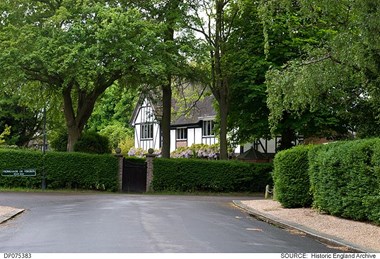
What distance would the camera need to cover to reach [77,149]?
34.8 m

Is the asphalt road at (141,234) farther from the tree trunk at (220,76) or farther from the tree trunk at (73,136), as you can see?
the tree trunk at (220,76)

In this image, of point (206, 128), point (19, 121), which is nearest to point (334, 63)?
point (19, 121)

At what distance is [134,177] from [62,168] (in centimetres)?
480

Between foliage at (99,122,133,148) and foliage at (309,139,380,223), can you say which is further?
foliage at (99,122,133,148)

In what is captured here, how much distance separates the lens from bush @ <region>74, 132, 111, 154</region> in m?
35.0

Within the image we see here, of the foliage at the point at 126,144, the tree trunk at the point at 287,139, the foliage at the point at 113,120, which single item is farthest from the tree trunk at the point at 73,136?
the foliage at the point at 113,120

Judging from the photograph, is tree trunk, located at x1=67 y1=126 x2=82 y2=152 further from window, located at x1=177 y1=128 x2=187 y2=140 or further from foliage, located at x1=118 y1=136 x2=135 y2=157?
window, located at x1=177 y1=128 x2=187 y2=140

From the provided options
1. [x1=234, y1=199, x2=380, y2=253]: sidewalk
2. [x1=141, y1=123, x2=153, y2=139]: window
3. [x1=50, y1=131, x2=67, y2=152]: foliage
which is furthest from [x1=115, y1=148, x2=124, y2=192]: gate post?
[x1=141, y1=123, x2=153, y2=139]: window

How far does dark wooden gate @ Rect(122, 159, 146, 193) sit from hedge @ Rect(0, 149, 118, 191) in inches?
50.6

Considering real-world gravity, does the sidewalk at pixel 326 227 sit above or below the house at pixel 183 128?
below

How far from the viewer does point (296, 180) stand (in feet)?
67.1

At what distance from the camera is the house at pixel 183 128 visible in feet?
176

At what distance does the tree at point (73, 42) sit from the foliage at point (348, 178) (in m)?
13.9

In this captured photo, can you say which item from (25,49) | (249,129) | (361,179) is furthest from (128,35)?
(361,179)
